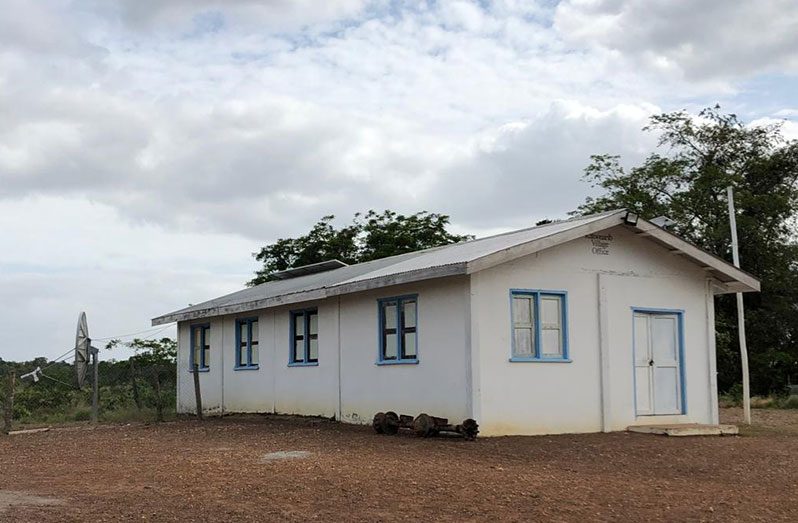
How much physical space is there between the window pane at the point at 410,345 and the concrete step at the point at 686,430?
4066 mm

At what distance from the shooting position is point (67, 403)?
32062 millimetres

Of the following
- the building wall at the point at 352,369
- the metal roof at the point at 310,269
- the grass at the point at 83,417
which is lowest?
the grass at the point at 83,417

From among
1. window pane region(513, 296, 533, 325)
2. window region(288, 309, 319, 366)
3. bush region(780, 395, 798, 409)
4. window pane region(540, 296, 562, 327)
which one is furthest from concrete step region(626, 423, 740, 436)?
bush region(780, 395, 798, 409)

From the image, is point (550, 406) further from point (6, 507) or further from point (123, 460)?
point (6, 507)

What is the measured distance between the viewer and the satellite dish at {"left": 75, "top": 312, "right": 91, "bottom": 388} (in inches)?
866

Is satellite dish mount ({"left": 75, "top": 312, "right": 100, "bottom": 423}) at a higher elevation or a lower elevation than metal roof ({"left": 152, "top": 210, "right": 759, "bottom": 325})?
lower

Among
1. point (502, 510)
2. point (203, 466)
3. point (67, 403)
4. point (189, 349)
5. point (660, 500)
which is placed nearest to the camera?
point (502, 510)

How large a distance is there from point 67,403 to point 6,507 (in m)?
24.6

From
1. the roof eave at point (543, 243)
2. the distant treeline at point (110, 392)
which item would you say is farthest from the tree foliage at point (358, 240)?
the roof eave at point (543, 243)

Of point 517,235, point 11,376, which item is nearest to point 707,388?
point 517,235

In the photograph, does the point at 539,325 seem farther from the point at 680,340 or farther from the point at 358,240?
the point at 358,240

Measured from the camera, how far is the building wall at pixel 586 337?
51.5ft

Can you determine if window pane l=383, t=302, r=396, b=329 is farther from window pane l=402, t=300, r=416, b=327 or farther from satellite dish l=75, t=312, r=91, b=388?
satellite dish l=75, t=312, r=91, b=388

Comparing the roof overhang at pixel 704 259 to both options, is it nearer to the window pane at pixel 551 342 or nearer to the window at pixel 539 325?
the window at pixel 539 325
